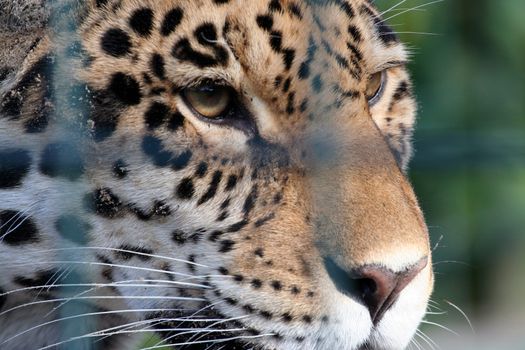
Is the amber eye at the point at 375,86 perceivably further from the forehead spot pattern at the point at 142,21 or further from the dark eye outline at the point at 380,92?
the forehead spot pattern at the point at 142,21

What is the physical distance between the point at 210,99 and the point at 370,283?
0.45 meters

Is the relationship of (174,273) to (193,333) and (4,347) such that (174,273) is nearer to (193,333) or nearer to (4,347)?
(193,333)

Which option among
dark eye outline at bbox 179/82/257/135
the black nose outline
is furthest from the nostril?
dark eye outline at bbox 179/82/257/135

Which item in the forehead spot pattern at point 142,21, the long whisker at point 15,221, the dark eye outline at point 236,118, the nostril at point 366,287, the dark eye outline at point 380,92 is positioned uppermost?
the forehead spot pattern at point 142,21

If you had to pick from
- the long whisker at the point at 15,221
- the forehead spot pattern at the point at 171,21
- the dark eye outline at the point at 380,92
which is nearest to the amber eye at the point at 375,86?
the dark eye outline at the point at 380,92

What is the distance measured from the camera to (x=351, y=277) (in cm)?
172

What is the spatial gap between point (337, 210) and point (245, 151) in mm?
218

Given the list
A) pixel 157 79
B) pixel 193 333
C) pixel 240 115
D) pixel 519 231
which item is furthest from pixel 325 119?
pixel 519 231

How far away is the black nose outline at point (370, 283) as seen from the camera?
1717 millimetres

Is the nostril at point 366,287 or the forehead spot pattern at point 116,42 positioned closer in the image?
the nostril at point 366,287

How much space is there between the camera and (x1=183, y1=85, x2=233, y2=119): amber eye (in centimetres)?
186

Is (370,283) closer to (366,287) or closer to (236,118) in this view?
(366,287)

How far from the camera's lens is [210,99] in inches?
74.6

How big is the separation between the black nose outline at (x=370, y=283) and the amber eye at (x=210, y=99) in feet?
1.16
